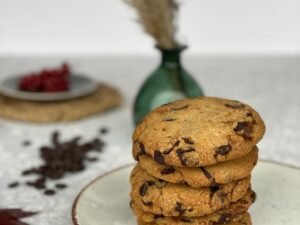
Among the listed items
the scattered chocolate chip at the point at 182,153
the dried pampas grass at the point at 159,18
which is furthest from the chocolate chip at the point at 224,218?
the dried pampas grass at the point at 159,18

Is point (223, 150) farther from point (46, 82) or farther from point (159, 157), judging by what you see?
point (46, 82)

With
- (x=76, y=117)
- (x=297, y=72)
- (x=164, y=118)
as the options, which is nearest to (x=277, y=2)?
(x=297, y=72)

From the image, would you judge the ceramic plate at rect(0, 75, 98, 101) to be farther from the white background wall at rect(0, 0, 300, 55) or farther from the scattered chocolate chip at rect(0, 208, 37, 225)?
the white background wall at rect(0, 0, 300, 55)

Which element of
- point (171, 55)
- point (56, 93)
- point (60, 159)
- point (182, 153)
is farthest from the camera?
point (56, 93)

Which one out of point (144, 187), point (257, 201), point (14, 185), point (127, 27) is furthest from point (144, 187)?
point (127, 27)

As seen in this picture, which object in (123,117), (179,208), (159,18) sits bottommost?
(123,117)
